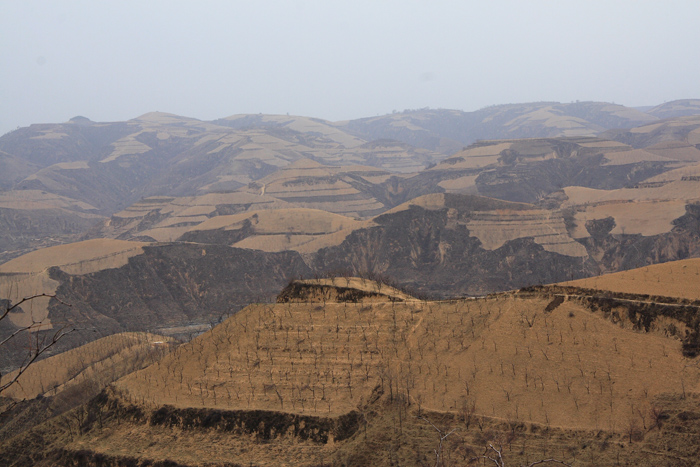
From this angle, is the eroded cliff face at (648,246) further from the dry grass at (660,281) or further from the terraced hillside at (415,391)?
the terraced hillside at (415,391)

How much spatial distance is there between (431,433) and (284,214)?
85.9 metres

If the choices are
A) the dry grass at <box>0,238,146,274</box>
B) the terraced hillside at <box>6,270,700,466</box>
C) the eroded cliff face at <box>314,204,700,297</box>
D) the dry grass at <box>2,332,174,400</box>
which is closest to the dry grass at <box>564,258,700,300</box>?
the terraced hillside at <box>6,270,700,466</box>

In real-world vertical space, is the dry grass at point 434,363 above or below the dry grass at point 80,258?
above

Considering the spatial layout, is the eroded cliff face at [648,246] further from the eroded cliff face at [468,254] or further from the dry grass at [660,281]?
the dry grass at [660,281]

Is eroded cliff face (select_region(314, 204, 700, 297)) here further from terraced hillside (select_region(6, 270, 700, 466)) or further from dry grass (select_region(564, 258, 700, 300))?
terraced hillside (select_region(6, 270, 700, 466))

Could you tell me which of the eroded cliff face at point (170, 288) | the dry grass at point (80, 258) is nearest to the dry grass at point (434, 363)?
the eroded cliff face at point (170, 288)

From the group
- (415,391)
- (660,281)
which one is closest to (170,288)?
(415,391)

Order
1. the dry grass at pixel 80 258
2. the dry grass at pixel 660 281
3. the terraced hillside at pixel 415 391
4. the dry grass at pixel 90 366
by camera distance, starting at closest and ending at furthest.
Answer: the terraced hillside at pixel 415 391 → the dry grass at pixel 660 281 → the dry grass at pixel 90 366 → the dry grass at pixel 80 258

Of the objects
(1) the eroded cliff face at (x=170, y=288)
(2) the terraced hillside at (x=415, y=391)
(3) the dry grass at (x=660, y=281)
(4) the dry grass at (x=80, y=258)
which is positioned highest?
(3) the dry grass at (x=660, y=281)

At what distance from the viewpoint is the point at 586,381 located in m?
20.2

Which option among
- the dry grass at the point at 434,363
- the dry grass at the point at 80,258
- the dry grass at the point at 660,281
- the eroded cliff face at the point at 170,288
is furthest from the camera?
the dry grass at the point at 80,258

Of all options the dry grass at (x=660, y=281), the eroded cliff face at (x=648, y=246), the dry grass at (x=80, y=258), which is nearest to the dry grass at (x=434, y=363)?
the dry grass at (x=660, y=281)

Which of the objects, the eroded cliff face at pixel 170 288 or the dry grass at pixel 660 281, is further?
the eroded cliff face at pixel 170 288

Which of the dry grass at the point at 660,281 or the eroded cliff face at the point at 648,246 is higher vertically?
the dry grass at the point at 660,281
